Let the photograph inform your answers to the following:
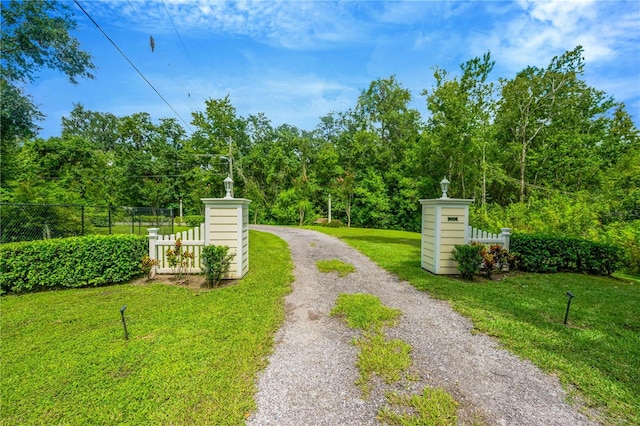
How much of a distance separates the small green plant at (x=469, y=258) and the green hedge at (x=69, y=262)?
22.9 feet

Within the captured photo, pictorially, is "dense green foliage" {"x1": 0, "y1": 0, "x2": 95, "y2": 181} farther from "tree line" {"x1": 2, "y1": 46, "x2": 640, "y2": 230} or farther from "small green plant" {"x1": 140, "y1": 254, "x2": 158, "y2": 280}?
"small green plant" {"x1": 140, "y1": 254, "x2": 158, "y2": 280}

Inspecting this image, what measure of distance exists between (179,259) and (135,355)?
320cm

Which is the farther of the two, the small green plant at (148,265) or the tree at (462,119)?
the tree at (462,119)

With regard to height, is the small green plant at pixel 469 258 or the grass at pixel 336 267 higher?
the small green plant at pixel 469 258

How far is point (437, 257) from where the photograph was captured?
615cm

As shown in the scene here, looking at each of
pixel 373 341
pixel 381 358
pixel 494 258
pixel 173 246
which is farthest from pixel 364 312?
pixel 173 246

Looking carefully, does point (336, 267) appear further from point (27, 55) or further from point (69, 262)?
point (27, 55)

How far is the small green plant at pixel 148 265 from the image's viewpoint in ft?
18.3

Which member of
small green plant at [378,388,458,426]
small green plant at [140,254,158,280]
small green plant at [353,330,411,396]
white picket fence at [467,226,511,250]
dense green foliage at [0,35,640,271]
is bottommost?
small green plant at [353,330,411,396]

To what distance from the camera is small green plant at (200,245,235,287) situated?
5156 millimetres

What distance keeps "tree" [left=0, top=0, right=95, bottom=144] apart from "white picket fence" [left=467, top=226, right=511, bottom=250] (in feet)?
51.1

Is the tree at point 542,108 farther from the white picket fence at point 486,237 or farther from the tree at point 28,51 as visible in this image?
the tree at point 28,51

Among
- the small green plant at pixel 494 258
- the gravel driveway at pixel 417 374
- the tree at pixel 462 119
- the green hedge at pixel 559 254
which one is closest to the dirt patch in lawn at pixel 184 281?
the gravel driveway at pixel 417 374

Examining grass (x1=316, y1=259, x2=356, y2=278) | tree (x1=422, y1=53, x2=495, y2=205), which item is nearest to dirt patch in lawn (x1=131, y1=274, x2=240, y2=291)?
grass (x1=316, y1=259, x2=356, y2=278)
